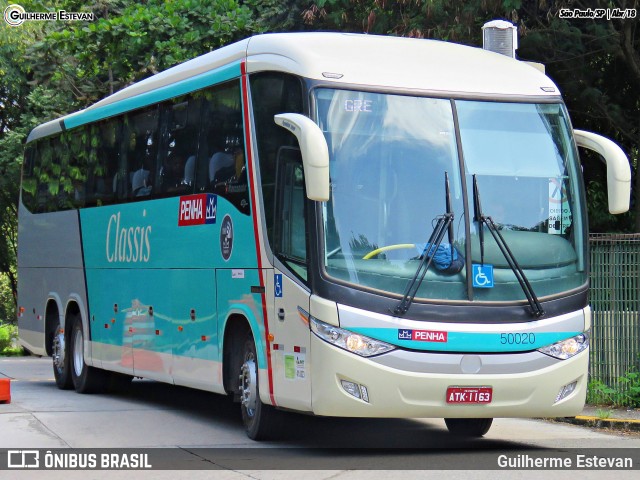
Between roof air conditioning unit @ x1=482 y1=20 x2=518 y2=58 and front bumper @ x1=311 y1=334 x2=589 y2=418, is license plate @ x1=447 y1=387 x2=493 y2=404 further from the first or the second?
roof air conditioning unit @ x1=482 y1=20 x2=518 y2=58

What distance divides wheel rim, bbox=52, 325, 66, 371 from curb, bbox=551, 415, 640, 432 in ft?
26.6

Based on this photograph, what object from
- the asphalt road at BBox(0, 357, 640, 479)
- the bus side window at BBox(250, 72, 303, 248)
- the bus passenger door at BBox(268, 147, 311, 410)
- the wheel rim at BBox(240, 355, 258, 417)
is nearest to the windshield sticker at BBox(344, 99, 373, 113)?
the bus side window at BBox(250, 72, 303, 248)

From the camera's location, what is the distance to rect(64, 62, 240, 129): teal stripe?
493 inches

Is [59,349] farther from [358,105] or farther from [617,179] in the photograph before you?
[617,179]

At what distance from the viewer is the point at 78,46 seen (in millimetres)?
25156

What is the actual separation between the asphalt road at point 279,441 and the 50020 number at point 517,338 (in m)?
0.99

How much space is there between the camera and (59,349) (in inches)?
738

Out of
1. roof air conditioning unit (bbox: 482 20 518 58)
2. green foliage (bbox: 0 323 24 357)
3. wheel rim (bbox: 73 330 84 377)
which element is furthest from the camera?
green foliage (bbox: 0 323 24 357)

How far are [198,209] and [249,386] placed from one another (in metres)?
2.33

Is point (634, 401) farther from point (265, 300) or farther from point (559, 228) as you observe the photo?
point (265, 300)

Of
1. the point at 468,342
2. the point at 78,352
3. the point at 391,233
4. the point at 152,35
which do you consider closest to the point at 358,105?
the point at 391,233

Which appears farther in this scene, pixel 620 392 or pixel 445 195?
pixel 620 392

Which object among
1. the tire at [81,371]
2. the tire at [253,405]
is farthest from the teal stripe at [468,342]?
the tire at [81,371]
